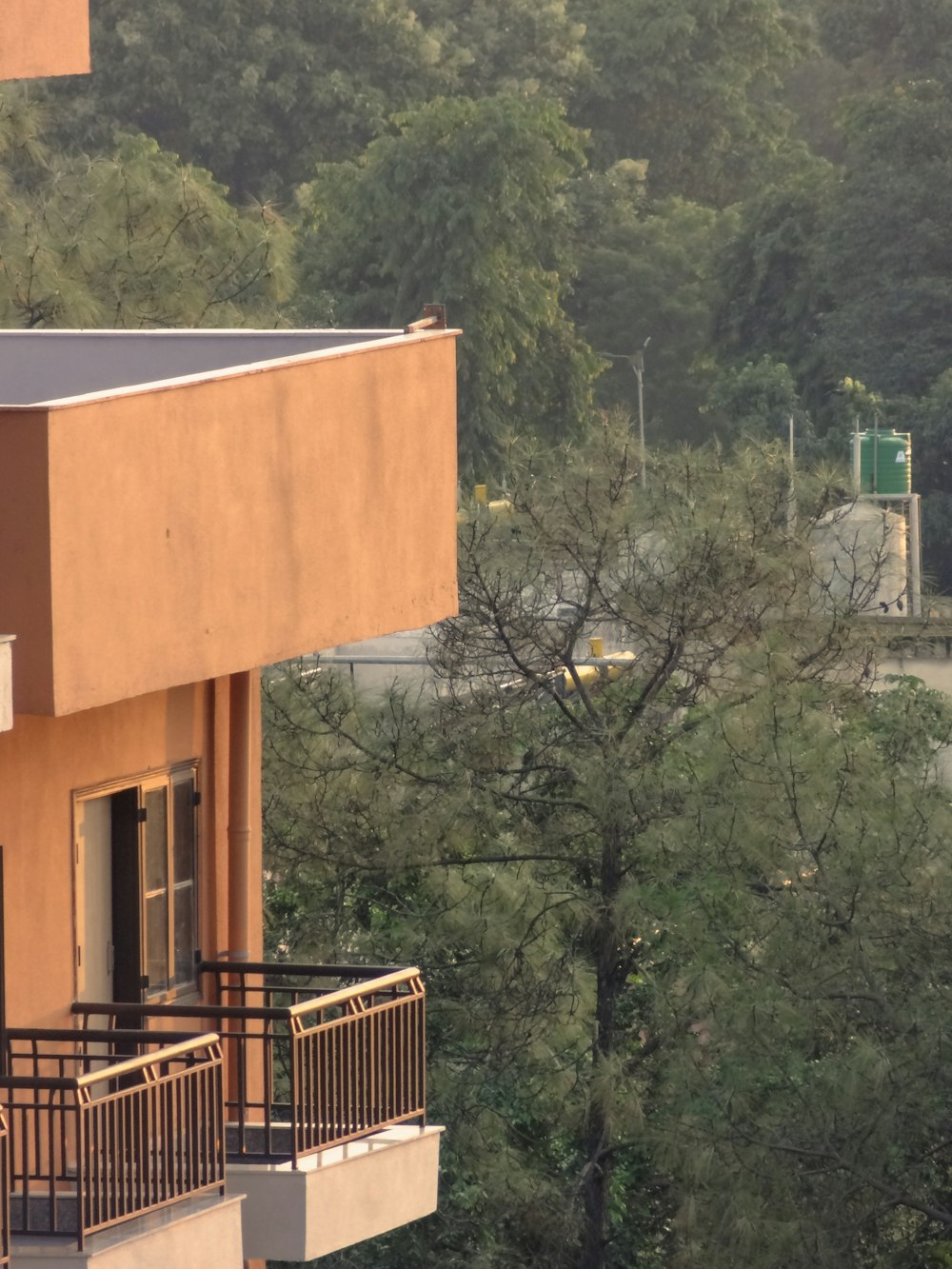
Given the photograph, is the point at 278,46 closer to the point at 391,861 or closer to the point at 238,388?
the point at 391,861

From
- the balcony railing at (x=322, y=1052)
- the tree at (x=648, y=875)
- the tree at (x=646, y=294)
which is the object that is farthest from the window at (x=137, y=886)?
the tree at (x=646, y=294)

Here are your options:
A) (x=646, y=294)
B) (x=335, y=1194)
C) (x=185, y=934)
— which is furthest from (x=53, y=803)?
(x=646, y=294)

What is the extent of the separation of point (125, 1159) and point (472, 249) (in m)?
54.8

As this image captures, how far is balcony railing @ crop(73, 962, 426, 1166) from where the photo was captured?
838cm

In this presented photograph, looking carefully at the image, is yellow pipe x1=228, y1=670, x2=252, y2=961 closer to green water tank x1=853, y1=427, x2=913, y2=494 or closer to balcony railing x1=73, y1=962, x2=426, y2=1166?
balcony railing x1=73, y1=962, x2=426, y2=1166

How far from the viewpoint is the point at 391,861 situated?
1797 cm

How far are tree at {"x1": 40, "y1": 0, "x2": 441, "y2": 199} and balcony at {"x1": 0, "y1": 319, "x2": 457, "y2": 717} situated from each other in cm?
6211

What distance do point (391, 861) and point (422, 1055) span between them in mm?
8868

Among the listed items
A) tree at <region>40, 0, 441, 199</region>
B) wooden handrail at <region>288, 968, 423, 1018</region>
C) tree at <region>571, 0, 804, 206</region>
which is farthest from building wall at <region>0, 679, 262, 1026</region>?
tree at <region>571, 0, 804, 206</region>

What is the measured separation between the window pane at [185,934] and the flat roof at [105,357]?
1.89 meters

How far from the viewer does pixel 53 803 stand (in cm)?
820

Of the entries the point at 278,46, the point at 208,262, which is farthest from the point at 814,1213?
the point at 278,46

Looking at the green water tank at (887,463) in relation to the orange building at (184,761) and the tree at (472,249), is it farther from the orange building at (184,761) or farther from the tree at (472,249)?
the orange building at (184,761)

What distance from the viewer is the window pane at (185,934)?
9156mm
